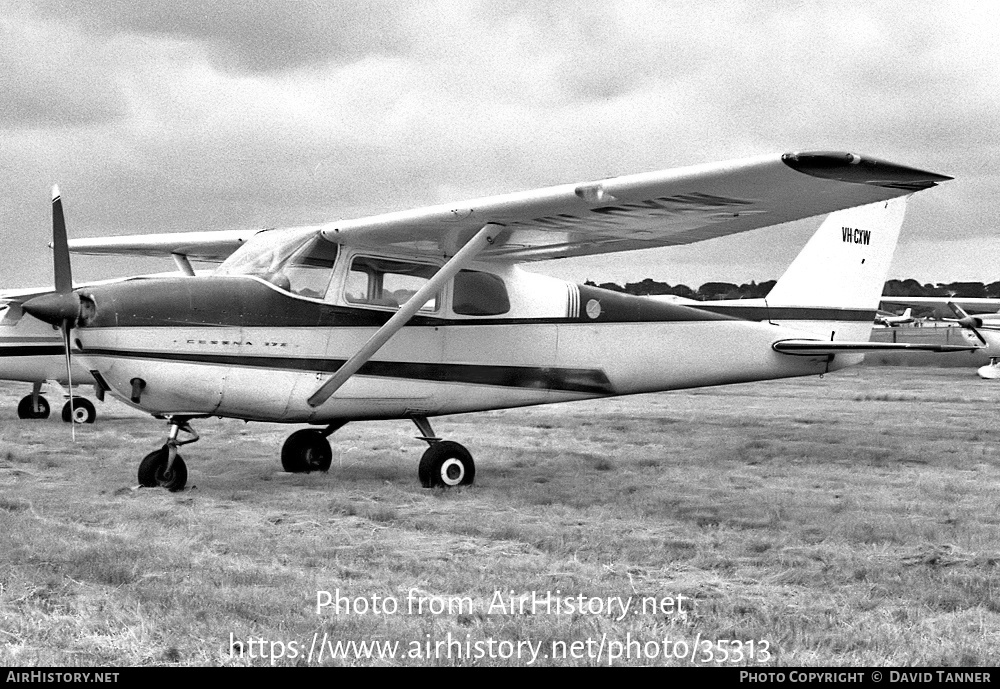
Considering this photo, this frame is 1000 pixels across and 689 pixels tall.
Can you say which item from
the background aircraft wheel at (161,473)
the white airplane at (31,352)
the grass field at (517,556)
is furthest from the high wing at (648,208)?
the white airplane at (31,352)

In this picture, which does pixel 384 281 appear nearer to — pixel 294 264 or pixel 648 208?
pixel 294 264

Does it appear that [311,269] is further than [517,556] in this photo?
Yes

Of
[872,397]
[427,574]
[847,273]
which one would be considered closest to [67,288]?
[427,574]

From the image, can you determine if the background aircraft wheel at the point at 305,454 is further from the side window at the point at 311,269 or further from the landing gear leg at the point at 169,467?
the side window at the point at 311,269

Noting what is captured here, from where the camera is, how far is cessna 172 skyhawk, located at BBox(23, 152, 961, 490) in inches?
279

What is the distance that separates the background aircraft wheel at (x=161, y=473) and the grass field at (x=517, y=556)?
0.75 feet

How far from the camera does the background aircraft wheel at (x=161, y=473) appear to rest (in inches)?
306

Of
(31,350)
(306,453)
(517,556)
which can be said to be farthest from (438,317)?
(31,350)

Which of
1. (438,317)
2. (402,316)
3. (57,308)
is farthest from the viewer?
(438,317)

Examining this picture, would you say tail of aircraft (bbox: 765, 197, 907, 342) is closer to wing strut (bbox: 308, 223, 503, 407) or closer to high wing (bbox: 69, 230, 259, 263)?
wing strut (bbox: 308, 223, 503, 407)

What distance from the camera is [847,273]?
1103 centimetres

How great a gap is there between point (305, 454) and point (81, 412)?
6.17 m

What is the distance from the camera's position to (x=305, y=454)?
29.7 ft
